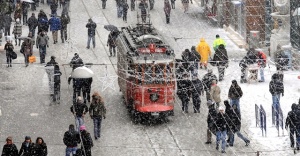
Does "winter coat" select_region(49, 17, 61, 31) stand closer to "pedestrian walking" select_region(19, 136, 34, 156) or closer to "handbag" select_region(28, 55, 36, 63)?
"handbag" select_region(28, 55, 36, 63)

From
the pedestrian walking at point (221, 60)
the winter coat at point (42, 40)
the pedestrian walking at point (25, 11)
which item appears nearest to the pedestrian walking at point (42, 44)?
the winter coat at point (42, 40)

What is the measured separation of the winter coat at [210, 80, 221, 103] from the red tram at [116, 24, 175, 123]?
1.33 meters

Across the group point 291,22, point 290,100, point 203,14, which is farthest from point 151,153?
point 203,14

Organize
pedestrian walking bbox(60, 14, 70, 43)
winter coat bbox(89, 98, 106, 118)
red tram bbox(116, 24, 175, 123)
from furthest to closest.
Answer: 1. pedestrian walking bbox(60, 14, 70, 43)
2. red tram bbox(116, 24, 175, 123)
3. winter coat bbox(89, 98, 106, 118)

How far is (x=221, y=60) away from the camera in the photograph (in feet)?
117

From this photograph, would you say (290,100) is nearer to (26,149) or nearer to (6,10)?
(26,149)

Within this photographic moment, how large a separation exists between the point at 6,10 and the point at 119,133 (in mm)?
14897

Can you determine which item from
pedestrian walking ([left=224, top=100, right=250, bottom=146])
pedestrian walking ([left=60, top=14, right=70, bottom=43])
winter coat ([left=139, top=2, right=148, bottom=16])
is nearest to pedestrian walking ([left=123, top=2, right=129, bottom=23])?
winter coat ([left=139, top=2, right=148, bottom=16])

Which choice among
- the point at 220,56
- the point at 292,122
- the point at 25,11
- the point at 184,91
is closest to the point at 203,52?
the point at 220,56

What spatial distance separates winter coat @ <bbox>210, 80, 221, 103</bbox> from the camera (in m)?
30.9

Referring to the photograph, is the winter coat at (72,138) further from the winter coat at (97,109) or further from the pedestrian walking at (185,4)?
the pedestrian walking at (185,4)

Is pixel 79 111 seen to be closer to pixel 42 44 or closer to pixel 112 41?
pixel 42 44

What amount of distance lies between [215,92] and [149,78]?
7.70ft

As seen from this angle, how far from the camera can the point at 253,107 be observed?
3183 cm
